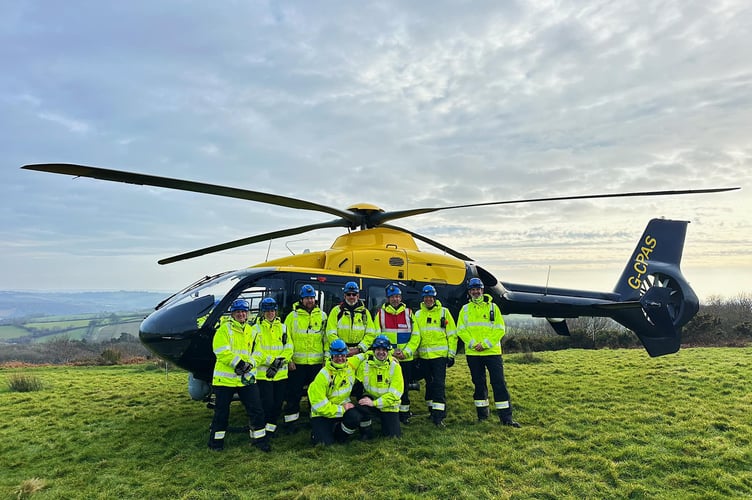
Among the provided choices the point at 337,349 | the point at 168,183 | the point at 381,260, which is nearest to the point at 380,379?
the point at 337,349

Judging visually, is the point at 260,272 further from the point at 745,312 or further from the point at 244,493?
the point at 745,312

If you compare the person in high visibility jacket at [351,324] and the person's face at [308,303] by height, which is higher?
the person's face at [308,303]

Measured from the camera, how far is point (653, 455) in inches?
215

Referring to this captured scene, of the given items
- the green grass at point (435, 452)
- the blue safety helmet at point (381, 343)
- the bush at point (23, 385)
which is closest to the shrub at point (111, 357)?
the bush at point (23, 385)

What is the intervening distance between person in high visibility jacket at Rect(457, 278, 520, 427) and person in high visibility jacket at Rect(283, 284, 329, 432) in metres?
2.37

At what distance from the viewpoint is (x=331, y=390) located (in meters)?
6.08

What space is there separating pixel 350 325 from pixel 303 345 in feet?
2.64

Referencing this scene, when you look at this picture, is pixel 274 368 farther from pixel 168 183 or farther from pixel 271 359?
pixel 168 183

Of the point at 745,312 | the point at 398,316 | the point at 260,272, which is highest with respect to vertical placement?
the point at 260,272

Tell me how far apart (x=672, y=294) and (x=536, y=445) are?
7763 millimetres

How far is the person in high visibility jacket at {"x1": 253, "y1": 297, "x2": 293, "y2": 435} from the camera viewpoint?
20.5 ft

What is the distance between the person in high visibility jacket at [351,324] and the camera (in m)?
6.73

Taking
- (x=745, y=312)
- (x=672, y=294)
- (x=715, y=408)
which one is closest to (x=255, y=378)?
(x=715, y=408)

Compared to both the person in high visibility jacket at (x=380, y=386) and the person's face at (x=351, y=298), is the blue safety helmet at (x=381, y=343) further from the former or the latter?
the person's face at (x=351, y=298)
